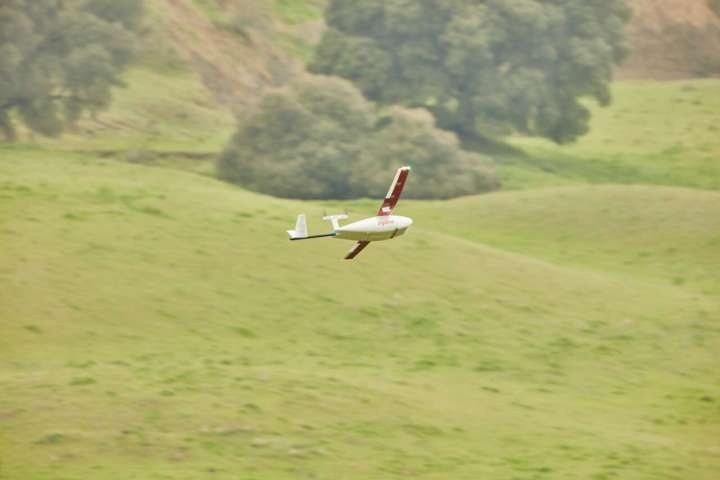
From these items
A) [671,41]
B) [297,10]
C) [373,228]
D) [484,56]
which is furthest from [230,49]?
[373,228]

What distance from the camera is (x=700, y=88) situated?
113062mm

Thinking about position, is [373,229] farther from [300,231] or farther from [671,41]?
[671,41]

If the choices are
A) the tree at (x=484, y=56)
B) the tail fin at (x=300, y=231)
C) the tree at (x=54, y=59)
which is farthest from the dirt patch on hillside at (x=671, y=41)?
the tail fin at (x=300, y=231)

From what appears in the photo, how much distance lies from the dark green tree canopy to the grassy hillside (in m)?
19.8

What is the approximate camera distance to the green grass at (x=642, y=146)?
91688mm

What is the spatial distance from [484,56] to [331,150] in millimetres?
20526

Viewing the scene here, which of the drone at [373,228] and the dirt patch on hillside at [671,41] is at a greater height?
the dirt patch on hillside at [671,41]

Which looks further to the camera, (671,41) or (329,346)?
(671,41)

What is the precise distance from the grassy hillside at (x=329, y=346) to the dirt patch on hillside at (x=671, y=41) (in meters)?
70.1

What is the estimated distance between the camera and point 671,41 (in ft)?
422

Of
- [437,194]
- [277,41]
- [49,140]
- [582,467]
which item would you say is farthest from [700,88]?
[582,467]

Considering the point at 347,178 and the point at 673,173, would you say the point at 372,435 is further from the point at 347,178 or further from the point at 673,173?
the point at 673,173

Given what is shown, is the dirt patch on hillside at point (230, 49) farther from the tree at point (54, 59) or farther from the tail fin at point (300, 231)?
the tail fin at point (300, 231)

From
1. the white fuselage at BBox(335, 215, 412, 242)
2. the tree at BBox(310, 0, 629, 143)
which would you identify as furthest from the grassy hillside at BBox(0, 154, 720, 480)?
the tree at BBox(310, 0, 629, 143)
